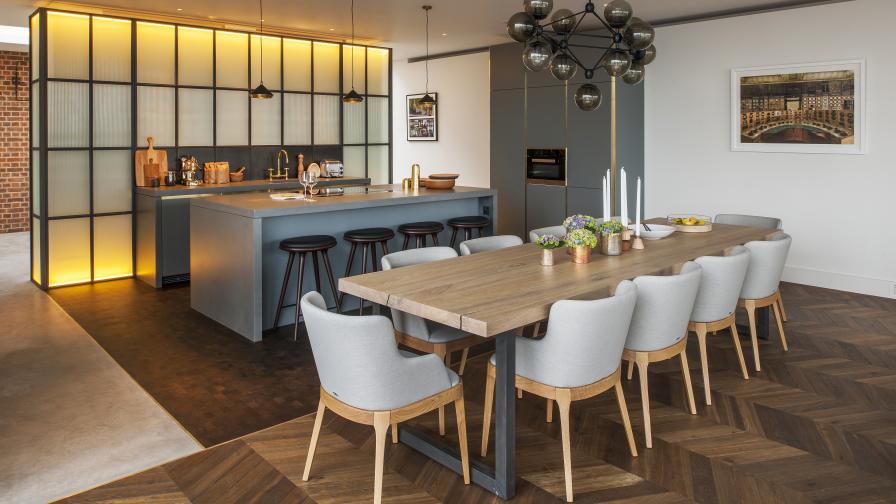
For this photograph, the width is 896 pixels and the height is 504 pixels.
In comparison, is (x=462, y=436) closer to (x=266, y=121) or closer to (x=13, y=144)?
(x=266, y=121)

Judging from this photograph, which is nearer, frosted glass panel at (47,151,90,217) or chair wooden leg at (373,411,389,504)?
chair wooden leg at (373,411,389,504)

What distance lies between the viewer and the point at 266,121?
24.9 feet

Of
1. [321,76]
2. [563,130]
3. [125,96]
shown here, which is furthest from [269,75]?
[563,130]

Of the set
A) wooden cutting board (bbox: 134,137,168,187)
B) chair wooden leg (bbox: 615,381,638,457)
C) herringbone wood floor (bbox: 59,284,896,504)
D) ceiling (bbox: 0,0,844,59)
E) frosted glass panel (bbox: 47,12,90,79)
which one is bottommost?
herringbone wood floor (bbox: 59,284,896,504)

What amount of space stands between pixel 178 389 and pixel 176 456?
892mm

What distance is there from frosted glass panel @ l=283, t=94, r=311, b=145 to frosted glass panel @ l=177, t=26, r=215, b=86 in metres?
0.89

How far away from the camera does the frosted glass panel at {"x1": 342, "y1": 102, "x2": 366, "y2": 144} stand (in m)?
8.23

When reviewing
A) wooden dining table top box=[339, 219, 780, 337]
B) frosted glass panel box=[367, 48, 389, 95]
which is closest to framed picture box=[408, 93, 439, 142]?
frosted glass panel box=[367, 48, 389, 95]

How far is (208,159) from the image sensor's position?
23.8 ft

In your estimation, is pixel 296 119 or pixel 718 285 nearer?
pixel 718 285

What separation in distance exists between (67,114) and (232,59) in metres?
1.70

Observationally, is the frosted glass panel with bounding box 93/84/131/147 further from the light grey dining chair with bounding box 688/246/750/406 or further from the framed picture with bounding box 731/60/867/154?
the framed picture with bounding box 731/60/867/154

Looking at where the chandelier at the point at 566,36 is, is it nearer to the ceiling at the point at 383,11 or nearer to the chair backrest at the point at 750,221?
the chair backrest at the point at 750,221

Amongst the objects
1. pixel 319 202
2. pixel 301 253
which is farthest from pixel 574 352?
pixel 319 202
